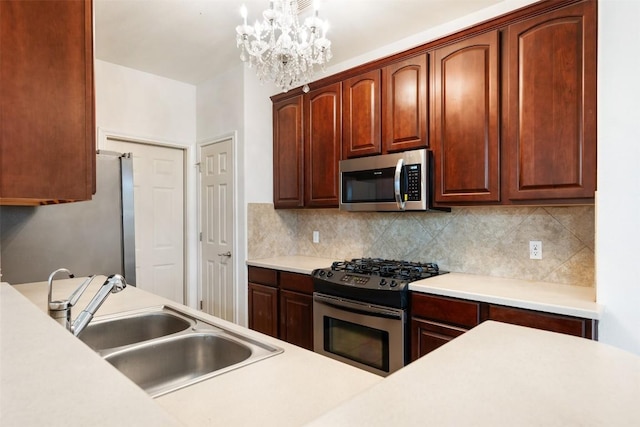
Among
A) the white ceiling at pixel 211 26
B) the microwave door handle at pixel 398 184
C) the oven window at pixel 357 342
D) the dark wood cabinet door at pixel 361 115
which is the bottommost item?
the oven window at pixel 357 342

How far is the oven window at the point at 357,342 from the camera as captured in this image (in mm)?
2320

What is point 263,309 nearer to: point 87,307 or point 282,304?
point 282,304

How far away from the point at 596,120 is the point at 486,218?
2.94 ft

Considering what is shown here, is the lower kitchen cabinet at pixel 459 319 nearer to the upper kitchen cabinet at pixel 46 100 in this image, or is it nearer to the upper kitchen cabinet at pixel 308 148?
the upper kitchen cabinet at pixel 308 148

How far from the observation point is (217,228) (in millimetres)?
3652

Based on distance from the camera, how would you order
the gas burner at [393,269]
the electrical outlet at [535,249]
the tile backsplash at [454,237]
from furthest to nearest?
the gas burner at [393,269] → the electrical outlet at [535,249] → the tile backsplash at [454,237]

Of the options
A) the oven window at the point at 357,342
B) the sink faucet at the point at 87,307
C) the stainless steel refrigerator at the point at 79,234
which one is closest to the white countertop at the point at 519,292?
the oven window at the point at 357,342

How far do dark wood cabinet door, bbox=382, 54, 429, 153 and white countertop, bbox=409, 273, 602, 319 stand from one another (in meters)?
0.94

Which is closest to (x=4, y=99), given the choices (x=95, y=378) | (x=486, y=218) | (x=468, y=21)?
(x=95, y=378)

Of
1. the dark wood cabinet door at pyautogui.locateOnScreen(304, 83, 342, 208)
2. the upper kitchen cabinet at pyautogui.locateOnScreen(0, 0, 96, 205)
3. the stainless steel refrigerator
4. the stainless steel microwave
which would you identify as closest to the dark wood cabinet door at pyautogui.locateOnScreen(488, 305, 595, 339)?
the stainless steel microwave

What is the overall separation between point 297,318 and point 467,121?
6.28 feet

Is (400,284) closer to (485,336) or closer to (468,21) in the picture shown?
(485,336)

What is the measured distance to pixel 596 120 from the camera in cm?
180

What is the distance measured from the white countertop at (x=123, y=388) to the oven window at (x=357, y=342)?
4.29 feet
